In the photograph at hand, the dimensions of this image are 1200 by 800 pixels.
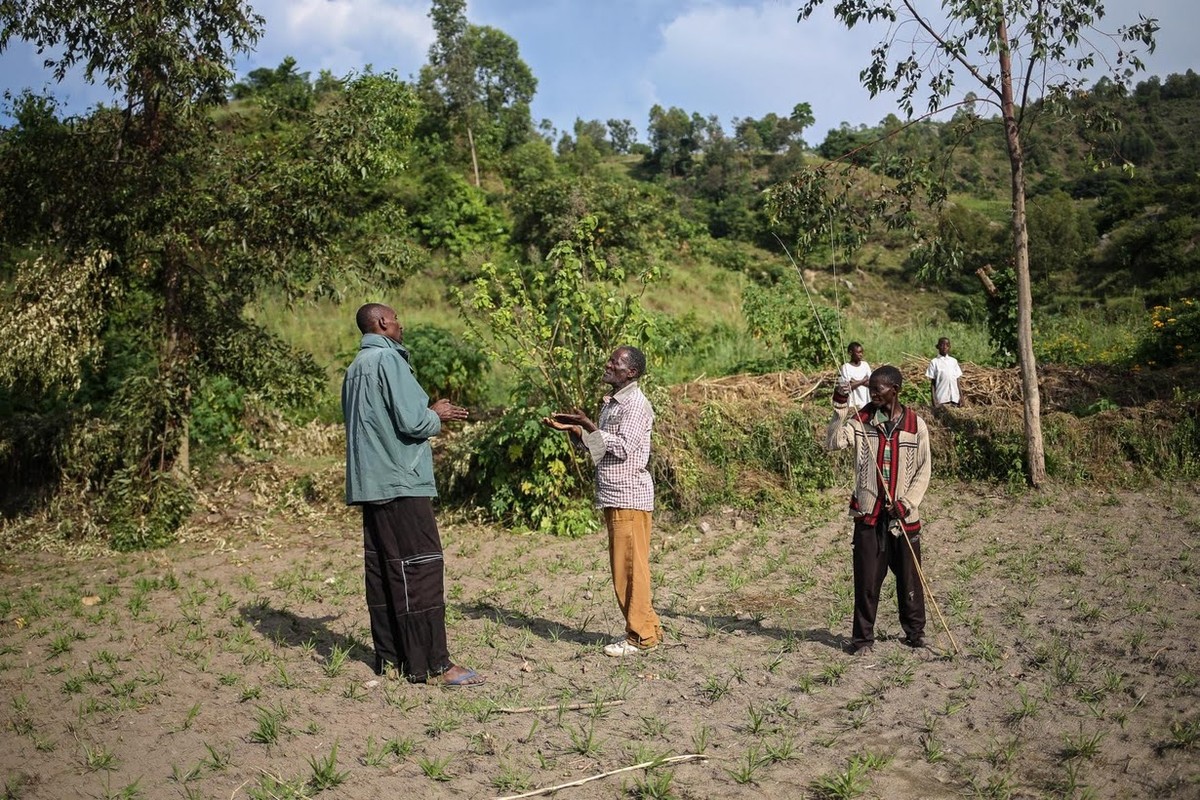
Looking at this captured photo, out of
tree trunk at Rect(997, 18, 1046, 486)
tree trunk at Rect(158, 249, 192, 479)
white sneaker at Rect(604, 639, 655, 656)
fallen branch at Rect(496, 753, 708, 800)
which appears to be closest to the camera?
fallen branch at Rect(496, 753, 708, 800)

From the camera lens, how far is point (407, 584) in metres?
5.46

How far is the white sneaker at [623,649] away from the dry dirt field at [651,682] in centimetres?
5

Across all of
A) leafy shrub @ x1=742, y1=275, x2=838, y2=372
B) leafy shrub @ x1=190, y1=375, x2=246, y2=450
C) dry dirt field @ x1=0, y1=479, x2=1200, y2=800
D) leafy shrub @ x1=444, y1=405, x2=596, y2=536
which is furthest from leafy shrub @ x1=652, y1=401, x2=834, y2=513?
leafy shrub @ x1=190, y1=375, x2=246, y2=450

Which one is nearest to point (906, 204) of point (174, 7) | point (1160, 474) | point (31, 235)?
point (1160, 474)

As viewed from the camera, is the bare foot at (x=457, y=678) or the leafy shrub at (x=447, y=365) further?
the leafy shrub at (x=447, y=365)

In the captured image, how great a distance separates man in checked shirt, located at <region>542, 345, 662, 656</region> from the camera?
19.0 feet

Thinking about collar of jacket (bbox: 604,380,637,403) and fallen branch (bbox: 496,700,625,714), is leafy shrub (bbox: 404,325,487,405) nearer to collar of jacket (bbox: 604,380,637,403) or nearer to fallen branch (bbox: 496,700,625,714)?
collar of jacket (bbox: 604,380,637,403)

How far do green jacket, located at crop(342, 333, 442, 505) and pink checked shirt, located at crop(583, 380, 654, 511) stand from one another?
100cm

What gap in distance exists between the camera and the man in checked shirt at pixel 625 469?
5780mm

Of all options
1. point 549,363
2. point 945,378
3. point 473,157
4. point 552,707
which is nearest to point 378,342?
point 552,707

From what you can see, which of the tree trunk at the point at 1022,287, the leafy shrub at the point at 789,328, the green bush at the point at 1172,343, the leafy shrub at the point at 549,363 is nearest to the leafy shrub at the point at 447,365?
the leafy shrub at the point at 549,363

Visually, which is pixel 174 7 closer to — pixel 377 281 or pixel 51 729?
pixel 377 281

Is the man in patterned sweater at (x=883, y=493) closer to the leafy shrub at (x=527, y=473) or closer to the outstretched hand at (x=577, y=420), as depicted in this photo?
the outstretched hand at (x=577, y=420)

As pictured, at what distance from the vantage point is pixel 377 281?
34.8 feet
